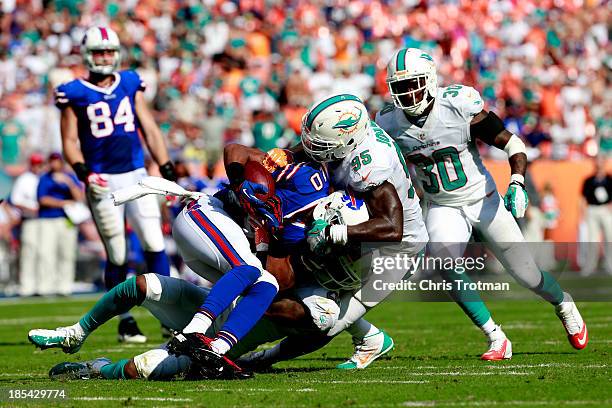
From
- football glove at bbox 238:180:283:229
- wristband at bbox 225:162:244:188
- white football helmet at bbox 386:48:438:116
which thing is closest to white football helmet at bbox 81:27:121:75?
white football helmet at bbox 386:48:438:116

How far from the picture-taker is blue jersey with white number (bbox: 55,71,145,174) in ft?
27.9

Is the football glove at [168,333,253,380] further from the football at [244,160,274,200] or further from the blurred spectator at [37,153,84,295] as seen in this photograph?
the blurred spectator at [37,153,84,295]

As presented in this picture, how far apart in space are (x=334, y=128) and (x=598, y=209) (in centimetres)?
1143

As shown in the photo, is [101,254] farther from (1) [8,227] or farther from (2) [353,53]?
(2) [353,53]

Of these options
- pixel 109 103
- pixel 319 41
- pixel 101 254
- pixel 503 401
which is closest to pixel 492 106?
pixel 319 41

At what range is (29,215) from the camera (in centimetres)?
1466

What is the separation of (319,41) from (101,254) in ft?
20.3

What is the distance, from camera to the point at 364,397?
4953 mm

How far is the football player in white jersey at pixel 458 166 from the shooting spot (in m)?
6.82

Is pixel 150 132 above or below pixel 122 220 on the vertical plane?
above

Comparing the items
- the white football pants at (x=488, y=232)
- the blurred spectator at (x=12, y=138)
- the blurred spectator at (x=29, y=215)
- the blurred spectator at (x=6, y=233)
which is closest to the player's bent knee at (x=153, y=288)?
the white football pants at (x=488, y=232)

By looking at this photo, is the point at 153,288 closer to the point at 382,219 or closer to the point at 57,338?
the point at 57,338

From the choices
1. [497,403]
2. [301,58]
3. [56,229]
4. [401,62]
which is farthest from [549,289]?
[301,58]

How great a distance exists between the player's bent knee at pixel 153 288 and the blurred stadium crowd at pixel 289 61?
8974 mm
